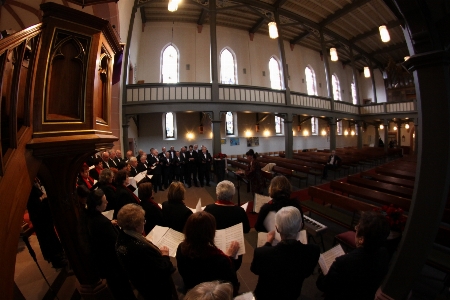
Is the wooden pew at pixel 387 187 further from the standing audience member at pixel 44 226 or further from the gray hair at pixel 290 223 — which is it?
the standing audience member at pixel 44 226

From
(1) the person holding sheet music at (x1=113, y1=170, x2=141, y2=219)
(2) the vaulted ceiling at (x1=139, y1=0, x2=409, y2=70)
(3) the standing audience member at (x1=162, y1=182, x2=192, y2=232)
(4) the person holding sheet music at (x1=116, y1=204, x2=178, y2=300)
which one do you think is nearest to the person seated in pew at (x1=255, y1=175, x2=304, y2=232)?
(3) the standing audience member at (x1=162, y1=182, x2=192, y2=232)

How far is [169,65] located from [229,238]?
39.8ft

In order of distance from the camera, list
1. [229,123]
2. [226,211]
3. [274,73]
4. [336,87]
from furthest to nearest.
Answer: [336,87] < [274,73] < [229,123] < [226,211]

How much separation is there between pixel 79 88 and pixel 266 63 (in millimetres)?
14752

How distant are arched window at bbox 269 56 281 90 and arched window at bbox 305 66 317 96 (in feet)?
10.5

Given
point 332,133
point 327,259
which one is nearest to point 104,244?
point 327,259

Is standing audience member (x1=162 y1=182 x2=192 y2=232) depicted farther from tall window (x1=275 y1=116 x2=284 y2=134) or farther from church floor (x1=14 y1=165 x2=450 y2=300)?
tall window (x1=275 y1=116 x2=284 y2=134)

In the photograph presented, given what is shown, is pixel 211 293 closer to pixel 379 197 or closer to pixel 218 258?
pixel 218 258

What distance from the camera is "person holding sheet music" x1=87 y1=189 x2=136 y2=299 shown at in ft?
6.59

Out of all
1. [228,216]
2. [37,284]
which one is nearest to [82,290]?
[37,284]

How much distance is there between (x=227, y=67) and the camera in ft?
43.5

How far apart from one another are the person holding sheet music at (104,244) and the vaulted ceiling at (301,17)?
994 centimetres

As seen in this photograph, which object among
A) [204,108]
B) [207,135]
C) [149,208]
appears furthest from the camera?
[207,135]

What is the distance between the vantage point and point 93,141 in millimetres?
1331
